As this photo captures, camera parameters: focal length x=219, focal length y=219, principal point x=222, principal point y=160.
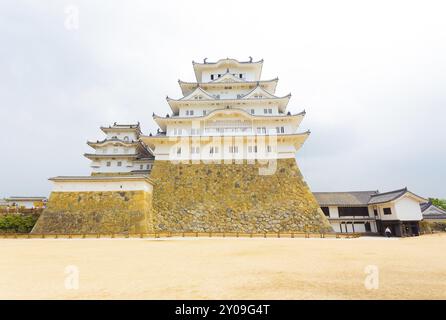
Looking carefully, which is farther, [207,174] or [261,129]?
[261,129]

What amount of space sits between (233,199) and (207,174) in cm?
386

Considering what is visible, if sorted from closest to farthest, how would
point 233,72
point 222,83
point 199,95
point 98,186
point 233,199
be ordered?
point 98,186 < point 233,199 < point 199,95 < point 222,83 < point 233,72

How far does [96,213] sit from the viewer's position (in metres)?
19.2

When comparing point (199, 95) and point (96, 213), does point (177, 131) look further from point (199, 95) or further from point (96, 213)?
point (96, 213)

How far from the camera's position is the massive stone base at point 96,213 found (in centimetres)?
1845

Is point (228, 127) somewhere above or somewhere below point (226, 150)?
above

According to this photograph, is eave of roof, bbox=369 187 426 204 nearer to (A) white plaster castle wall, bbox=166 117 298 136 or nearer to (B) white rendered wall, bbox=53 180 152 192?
(A) white plaster castle wall, bbox=166 117 298 136

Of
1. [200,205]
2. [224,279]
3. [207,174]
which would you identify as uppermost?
[207,174]

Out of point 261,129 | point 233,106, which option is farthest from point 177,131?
point 261,129

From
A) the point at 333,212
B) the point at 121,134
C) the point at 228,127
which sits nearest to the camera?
the point at 333,212
